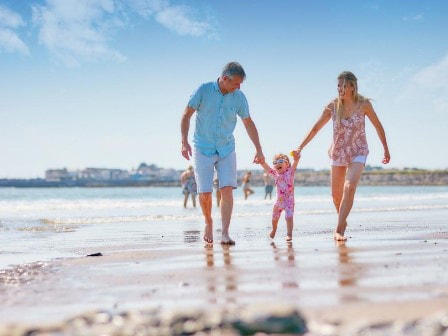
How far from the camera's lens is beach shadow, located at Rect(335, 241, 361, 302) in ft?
10.9

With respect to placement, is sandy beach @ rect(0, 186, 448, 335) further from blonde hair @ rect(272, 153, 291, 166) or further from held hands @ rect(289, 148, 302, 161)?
blonde hair @ rect(272, 153, 291, 166)

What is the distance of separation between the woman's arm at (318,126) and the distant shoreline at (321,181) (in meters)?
103

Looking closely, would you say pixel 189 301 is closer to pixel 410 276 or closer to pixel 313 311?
pixel 313 311

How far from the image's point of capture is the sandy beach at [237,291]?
2648 millimetres

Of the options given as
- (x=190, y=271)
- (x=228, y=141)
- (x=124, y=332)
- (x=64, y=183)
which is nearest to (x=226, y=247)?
(x=228, y=141)

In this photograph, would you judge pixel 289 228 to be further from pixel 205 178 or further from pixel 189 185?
pixel 189 185

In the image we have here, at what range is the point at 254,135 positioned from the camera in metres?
7.39

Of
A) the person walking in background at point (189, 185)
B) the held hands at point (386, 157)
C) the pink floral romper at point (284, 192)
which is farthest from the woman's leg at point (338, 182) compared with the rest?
the person walking in background at point (189, 185)

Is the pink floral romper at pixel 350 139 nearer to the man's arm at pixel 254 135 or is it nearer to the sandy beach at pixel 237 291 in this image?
the man's arm at pixel 254 135

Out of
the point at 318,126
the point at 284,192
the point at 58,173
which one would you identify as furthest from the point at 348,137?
the point at 58,173

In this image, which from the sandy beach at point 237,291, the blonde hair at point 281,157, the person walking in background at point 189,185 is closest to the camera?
the sandy beach at point 237,291

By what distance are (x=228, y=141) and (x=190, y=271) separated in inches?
108

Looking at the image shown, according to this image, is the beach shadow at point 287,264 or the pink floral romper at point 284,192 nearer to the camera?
the beach shadow at point 287,264

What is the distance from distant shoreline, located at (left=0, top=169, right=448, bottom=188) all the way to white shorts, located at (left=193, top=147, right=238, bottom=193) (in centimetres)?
10370
